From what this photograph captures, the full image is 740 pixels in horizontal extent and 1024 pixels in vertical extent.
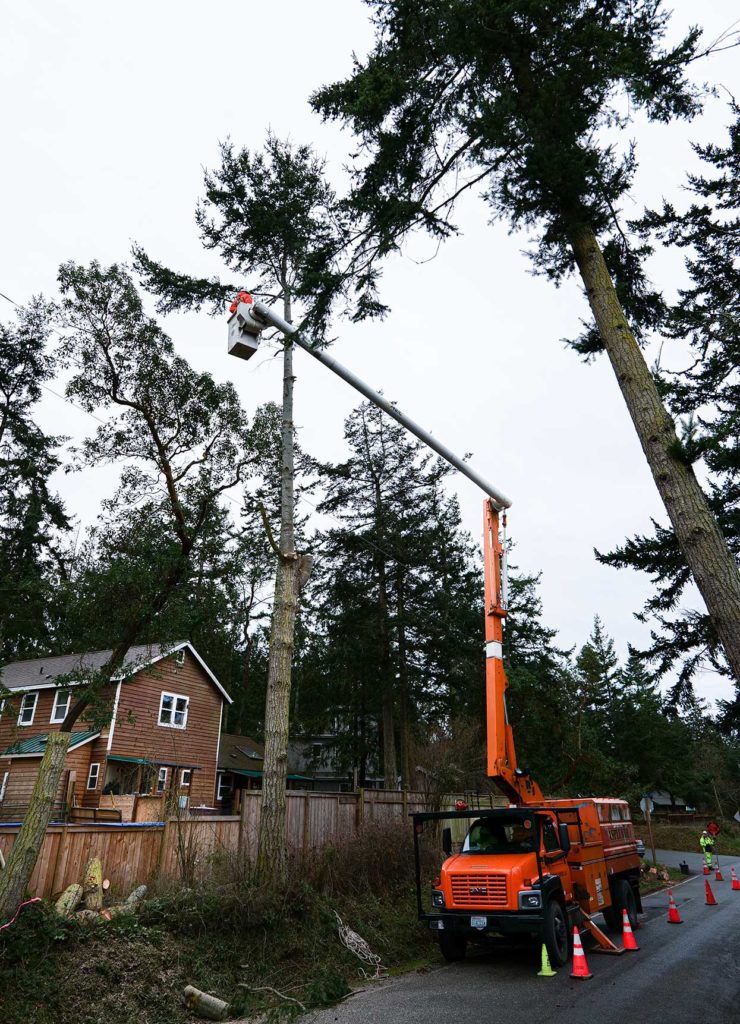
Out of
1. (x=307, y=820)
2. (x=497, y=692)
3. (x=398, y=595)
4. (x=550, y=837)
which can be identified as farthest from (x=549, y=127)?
(x=398, y=595)

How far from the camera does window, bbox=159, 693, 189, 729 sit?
90.0 ft

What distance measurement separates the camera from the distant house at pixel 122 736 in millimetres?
23578

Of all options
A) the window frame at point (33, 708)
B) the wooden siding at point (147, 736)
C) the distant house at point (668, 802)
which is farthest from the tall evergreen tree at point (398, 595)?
the distant house at point (668, 802)

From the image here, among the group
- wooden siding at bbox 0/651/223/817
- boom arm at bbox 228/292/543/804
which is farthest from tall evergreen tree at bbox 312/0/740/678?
wooden siding at bbox 0/651/223/817

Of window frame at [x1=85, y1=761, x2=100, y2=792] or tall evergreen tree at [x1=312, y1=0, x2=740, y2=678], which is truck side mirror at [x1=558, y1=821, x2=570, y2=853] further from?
window frame at [x1=85, y1=761, x2=100, y2=792]

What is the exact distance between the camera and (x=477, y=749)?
25.0 metres

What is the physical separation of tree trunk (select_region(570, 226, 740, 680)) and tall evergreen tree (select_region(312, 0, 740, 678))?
14mm

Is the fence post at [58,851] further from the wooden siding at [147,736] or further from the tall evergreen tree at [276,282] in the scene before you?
the wooden siding at [147,736]

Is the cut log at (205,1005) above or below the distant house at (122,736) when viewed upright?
below

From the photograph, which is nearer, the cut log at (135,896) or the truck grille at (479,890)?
the cut log at (135,896)

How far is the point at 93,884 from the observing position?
29.1ft

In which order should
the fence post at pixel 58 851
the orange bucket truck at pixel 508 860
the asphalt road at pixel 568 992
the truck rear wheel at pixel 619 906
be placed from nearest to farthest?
the asphalt road at pixel 568 992 → the fence post at pixel 58 851 → the orange bucket truck at pixel 508 860 → the truck rear wheel at pixel 619 906

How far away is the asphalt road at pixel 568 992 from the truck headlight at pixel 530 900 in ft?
2.85

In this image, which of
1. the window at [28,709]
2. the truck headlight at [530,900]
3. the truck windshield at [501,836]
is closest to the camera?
the truck headlight at [530,900]
